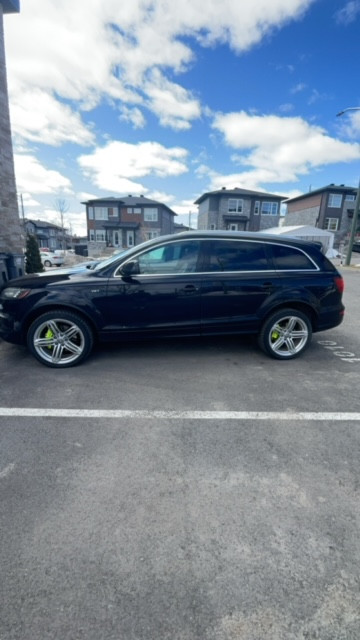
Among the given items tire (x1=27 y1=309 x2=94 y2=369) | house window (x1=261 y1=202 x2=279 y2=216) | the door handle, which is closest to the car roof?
the door handle

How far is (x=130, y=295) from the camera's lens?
3986 millimetres

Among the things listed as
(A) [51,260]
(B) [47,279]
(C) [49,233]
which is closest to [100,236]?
(A) [51,260]

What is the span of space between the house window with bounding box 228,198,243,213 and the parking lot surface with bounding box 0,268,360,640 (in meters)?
41.9

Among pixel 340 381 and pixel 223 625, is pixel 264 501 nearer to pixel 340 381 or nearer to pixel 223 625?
pixel 223 625

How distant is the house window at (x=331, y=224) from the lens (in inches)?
1709

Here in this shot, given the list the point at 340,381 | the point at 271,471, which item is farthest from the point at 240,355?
the point at 271,471

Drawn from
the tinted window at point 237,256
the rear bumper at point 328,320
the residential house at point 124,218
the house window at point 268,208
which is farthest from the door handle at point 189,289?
the house window at point 268,208

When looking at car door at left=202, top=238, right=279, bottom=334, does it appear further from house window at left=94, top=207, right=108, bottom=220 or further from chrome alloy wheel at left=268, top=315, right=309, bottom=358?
house window at left=94, top=207, right=108, bottom=220

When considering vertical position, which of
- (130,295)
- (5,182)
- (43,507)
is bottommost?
(43,507)

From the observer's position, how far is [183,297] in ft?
13.4

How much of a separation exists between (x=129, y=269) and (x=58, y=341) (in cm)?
135

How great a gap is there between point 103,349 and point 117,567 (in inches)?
131

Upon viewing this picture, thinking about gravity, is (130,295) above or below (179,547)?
above

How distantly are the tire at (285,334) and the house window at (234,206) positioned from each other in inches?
1615
